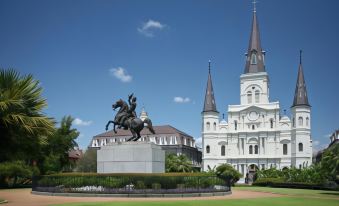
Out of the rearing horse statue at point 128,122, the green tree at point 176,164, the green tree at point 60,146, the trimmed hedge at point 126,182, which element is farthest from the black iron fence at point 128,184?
the green tree at point 176,164

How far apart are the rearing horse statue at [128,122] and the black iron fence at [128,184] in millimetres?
4508

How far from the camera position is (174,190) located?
22.9m

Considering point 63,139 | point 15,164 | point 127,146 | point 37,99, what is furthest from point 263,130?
point 37,99

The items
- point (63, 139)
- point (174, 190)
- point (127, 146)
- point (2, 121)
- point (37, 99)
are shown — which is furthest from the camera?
point (63, 139)

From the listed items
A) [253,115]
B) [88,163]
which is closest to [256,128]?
[253,115]

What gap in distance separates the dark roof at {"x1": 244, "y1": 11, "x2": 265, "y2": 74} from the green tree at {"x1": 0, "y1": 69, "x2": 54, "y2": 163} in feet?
284

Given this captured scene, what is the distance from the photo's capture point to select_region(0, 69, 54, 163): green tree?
19.8 metres

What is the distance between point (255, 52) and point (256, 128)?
1867 centimetres

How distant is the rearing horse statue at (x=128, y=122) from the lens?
89.6 feet

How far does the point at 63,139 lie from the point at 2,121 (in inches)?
1369

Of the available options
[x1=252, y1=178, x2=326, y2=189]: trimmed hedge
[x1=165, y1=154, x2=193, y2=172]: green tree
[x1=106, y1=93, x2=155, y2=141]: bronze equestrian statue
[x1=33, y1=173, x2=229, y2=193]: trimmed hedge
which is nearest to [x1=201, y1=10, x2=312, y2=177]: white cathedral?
[x1=165, y1=154, x2=193, y2=172]: green tree

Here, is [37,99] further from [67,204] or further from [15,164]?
[15,164]

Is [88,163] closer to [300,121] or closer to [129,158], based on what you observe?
[300,121]

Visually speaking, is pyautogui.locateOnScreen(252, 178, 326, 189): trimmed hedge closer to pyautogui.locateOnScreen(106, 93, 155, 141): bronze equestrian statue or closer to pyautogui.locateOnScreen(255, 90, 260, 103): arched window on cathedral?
pyautogui.locateOnScreen(106, 93, 155, 141): bronze equestrian statue
